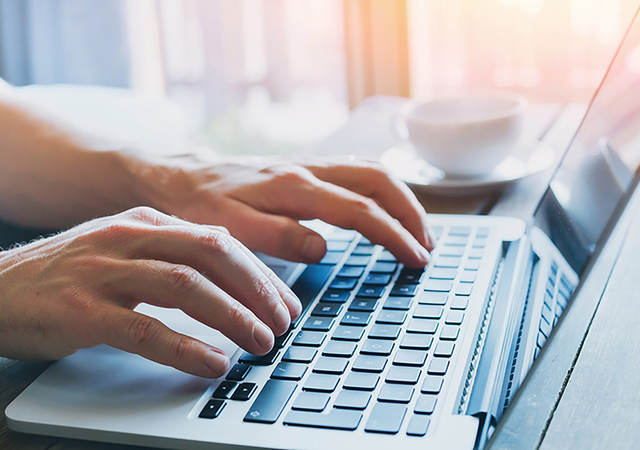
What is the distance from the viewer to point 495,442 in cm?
41

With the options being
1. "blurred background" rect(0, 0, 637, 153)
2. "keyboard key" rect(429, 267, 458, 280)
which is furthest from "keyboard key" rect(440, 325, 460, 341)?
"blurred background" rect(0, 0, 637, 153)

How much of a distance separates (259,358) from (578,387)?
0.67 ft

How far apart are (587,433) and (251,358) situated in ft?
0.70

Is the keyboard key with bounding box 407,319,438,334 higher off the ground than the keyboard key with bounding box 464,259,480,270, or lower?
higher

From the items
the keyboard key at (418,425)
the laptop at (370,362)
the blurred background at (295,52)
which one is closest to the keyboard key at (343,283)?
the laptop at (370,362)

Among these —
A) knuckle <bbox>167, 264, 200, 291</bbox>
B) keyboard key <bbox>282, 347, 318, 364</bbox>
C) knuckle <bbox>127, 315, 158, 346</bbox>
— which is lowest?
keyboard key <bbox>282, 347, 318, 364</bbox>

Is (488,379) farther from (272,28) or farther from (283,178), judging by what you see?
(272,28)

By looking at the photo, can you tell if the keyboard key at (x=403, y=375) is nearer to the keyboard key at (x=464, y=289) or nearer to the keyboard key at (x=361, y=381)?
the keyboard key at (x=361, y=381)

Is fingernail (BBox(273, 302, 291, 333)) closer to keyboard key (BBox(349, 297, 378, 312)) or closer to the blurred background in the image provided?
keyboard key (BBox(349, 297, 378, 312))

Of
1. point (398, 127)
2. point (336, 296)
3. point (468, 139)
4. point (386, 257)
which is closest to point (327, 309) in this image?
point (336, 296)

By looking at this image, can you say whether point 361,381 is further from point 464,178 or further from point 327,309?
point 464,178

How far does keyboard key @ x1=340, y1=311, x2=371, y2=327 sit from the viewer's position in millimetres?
540

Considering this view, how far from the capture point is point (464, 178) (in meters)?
0.90

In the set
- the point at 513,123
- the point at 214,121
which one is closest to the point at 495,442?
the point at 513,123
